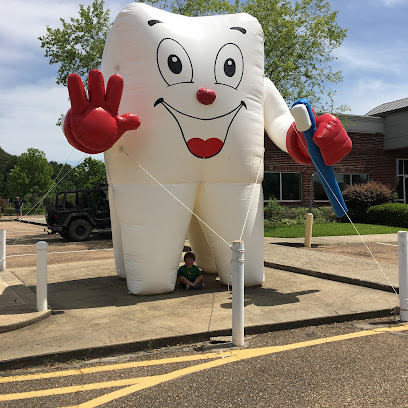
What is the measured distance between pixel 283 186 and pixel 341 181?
345 centimetres

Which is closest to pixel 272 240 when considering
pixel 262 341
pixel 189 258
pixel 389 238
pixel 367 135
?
pixel 389 238

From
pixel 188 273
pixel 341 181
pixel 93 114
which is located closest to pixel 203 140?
pixel 93 114

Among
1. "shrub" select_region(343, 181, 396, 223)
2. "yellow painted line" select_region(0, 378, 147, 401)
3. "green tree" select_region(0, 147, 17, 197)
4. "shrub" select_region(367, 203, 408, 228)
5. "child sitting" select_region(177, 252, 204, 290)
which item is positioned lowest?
"yellow painted line" select_region(0, 378, 147, 401)

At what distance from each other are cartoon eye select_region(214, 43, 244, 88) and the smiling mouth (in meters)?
0.33

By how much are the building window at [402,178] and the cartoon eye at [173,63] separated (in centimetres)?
2168

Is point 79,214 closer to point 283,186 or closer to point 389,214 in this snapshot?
point 283,186

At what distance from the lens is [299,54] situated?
16.3 meters

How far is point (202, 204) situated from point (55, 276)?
304 centimetres

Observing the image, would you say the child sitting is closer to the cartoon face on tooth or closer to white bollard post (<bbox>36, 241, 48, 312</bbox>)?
the cartoon face on tooth

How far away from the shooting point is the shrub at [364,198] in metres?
19.6

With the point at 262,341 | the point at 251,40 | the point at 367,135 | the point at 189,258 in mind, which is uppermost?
the point at 367,135

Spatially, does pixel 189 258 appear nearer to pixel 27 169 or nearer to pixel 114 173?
pixel 114 173

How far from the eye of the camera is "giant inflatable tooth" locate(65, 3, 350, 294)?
5766 millimetres

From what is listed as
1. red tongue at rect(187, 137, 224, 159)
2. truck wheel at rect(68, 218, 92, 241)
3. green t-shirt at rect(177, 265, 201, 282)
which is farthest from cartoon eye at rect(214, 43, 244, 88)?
truck wheel at rect(68, 218, 92, 241)
